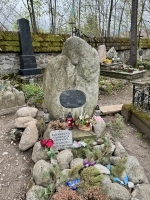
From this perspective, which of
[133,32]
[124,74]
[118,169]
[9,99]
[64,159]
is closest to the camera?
[118,169]

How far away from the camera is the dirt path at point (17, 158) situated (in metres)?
2.83

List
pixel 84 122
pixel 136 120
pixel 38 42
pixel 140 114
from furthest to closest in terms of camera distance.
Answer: pixel 38 42 < pixel 136 120 < pixel 140 114 < pixel 84 122

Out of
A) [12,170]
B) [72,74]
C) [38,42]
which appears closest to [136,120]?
[72,74]

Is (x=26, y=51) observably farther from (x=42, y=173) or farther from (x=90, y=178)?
(x=90, y=178)

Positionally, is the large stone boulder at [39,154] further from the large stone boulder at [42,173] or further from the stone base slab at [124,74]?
the stone base slab at [124,74]

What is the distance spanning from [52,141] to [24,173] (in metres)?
0.71

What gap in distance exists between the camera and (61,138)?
3381 mm

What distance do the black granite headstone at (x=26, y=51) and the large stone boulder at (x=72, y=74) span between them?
14.9 feet

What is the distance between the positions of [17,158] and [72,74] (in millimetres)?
1973

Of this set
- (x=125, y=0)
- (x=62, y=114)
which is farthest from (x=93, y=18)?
(x=62, y=114)

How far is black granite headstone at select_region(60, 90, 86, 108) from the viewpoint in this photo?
389 cm

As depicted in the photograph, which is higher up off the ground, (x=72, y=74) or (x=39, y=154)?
(x=72, y=74)

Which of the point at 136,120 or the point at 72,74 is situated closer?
the point at 72,74

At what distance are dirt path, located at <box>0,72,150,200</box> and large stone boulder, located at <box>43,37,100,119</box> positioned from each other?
1.10 meters
